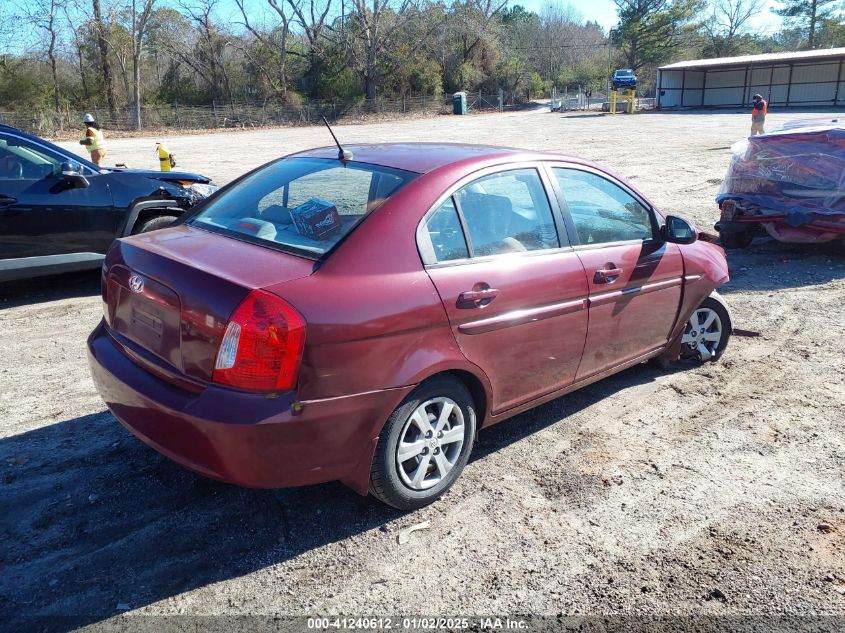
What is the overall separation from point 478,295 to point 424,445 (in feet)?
2.49

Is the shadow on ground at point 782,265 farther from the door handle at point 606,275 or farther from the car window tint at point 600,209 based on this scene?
the door handle at point 606,275

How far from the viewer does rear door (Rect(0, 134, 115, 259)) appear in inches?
257

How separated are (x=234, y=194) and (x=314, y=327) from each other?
1.54 metres

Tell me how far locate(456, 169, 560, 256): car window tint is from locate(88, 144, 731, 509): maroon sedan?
12 millimetres

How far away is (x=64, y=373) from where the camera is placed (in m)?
5.08

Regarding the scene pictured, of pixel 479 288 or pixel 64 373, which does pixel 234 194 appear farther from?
pixel 64 373

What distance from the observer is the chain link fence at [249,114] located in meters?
41.5

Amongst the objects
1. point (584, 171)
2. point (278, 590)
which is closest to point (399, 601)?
point (278, 590)

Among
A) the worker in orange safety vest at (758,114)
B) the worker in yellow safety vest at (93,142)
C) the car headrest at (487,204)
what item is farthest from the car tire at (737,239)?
the worker in orange safety vest at (758,114)

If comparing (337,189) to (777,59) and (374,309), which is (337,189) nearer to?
(374,309)

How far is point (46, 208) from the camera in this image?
6664mm

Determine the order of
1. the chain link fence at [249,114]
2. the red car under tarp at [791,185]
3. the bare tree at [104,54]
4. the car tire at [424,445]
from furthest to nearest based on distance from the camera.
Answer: the bare tree at [104,54]
the chain link fence at [249,114]
the red car under tarp at [791,185]
the car tire at [424,445]

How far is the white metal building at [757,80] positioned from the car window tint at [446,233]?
49097 millimetres

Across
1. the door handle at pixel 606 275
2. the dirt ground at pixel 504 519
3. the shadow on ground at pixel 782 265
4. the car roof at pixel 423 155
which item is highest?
the car roof at pixel 423 155
